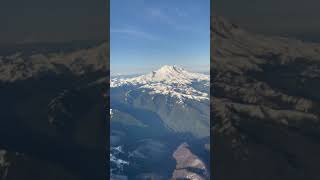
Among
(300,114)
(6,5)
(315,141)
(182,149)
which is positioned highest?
(6,5)

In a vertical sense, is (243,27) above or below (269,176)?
above

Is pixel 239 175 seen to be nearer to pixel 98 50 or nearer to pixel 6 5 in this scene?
pixel 98 50

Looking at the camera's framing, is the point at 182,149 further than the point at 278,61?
Yes

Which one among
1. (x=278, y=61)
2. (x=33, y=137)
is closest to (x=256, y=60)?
(x=278, y=61)

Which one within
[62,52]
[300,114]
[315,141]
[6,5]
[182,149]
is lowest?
[182,149]

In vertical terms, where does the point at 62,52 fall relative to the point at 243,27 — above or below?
below

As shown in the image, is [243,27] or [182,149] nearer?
[243,27]

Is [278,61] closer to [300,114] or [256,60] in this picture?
[256,60]

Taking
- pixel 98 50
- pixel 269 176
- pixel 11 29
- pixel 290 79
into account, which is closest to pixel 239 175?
pixel 269 176
